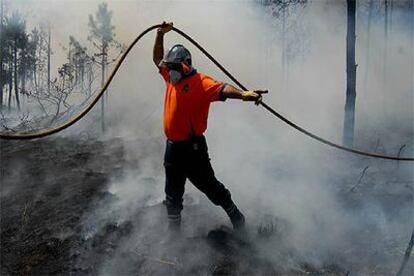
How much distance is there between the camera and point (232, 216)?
4.18m

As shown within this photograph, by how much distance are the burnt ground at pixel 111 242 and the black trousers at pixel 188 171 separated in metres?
0.35

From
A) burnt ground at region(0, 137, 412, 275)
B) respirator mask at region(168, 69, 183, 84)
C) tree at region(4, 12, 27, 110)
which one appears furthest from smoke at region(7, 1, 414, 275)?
tree at region(4, 12, 27, 110)

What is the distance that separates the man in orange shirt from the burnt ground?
0.28 m

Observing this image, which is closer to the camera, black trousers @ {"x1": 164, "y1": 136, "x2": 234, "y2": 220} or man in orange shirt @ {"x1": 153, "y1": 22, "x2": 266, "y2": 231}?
man in orange shirt @ {"x1": 153, "y1": 22, "x2": 266, "y2": 231}

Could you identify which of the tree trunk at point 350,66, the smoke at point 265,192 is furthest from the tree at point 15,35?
the tree trunk at point 350,66

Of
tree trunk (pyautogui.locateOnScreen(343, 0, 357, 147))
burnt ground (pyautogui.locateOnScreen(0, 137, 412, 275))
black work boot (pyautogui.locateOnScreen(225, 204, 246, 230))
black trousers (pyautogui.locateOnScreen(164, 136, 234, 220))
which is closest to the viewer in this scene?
burnt ground (pyautogui.locateOnScreen(0, 137, 412, 275))

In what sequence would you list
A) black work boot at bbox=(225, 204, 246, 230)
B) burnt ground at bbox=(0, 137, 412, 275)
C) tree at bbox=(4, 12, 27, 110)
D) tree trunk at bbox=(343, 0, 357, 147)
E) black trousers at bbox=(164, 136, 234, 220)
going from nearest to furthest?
burnt ground at bbox=(0, 137, 412, 275), black trousers at bbox=(164, 136, 234, 220), black work boot at bbox=(225, 204, 246, 230), tree trunk at bbox=(343, 0, 357, 147), tree at bbox=(4, 12, 27, 110)

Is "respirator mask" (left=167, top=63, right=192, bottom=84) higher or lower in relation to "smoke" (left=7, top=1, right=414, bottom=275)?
higher

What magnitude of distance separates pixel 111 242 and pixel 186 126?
1.36m

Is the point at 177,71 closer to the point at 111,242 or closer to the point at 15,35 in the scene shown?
the point at 111,242

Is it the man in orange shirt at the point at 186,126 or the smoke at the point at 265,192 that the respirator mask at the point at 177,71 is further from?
the smoke at the point at 265,192

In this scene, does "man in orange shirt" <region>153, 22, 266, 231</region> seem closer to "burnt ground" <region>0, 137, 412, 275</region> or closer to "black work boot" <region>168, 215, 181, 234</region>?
"black work boot" <region>168, 215, 181, 234</region>

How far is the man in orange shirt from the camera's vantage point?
12.6 feet

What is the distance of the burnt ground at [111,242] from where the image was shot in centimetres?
382
